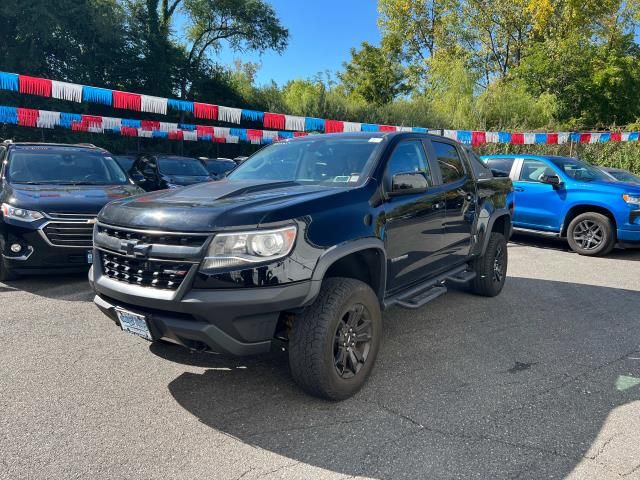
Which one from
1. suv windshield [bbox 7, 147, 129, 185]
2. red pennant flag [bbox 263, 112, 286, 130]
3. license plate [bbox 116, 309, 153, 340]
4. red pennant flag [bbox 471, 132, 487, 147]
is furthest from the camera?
red pennant flag [bbox 471, 132, 487, 147]

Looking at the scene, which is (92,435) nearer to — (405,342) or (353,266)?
(353,266)

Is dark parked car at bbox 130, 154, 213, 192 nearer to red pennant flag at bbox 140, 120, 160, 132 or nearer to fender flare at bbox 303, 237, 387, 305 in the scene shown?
red pennant flag at bbox 140, 120, 160, 132

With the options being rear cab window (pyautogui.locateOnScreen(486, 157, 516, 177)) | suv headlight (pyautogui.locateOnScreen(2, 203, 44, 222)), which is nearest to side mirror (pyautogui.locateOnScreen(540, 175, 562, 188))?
rear cab window (pyautogui.locateOnScreen(486, 157, 516, 177))

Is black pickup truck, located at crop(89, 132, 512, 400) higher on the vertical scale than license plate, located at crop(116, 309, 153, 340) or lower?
higher

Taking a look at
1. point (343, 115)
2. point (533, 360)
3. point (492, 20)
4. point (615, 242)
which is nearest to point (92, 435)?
point (533, 360)

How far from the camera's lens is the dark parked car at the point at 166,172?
11.1m

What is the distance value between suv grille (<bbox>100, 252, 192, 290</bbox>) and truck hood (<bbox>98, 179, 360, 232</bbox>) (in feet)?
0.70

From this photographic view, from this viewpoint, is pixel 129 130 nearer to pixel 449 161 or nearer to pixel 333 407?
pixel 449 161

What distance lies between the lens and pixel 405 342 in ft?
13.9

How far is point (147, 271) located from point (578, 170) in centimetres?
864

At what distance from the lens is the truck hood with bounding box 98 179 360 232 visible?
2752 millimetres

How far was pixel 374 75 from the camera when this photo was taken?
37219 mm

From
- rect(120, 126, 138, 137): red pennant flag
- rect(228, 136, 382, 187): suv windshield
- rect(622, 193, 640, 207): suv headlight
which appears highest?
rect(120, 126, 138, 137): red pennant flag

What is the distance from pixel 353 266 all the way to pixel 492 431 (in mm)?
1345
